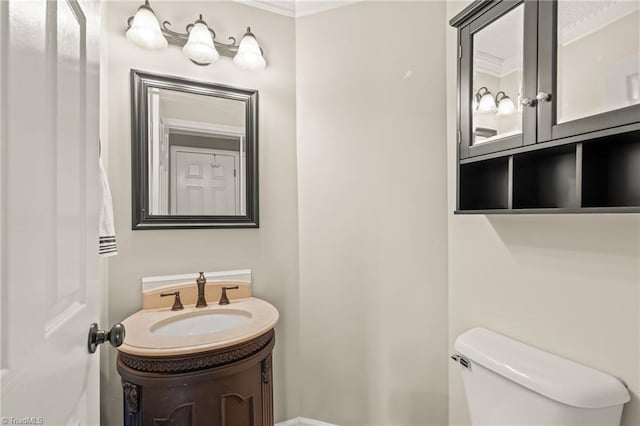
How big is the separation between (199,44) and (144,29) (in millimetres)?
222

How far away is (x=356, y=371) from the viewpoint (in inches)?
65.9

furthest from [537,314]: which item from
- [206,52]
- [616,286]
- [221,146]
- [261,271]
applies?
[206,52]

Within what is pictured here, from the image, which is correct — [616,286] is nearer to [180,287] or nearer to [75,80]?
[75,80]

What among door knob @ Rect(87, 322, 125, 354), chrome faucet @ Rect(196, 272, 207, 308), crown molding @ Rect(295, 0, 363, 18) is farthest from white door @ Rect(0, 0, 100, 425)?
crown molding @ Rect(295, 0, 363, 18)

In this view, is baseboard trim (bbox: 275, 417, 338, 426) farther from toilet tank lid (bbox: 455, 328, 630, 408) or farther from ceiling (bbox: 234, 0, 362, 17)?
ceiling (bbox: 234, 0, 362, 17)

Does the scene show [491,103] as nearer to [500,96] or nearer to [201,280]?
[500,96]

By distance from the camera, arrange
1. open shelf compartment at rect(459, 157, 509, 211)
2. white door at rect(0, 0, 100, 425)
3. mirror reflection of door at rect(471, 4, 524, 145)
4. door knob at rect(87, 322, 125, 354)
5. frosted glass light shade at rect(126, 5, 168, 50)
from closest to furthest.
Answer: white door at rect(0, 0, 100, 425) < door knob at rect(87, 322, 125, 354) < mirror reflection of door at rect(471, 4, 524, 145) < open shelf compartment at rect(459, 157, 509, 211) < frosted glass light shade at rect(126, 5, 168, 50)

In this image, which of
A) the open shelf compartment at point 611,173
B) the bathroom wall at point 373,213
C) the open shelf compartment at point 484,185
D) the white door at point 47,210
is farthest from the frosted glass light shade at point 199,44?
the open shelf compartment at point 611,173

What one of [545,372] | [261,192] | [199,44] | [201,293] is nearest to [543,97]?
[545,372]

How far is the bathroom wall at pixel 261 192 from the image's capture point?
56.5 inches

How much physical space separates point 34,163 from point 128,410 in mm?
983

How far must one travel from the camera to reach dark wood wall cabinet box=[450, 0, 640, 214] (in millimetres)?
798

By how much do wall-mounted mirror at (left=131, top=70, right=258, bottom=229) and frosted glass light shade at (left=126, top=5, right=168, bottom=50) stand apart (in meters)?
0.13

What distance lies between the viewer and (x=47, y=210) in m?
0.53
